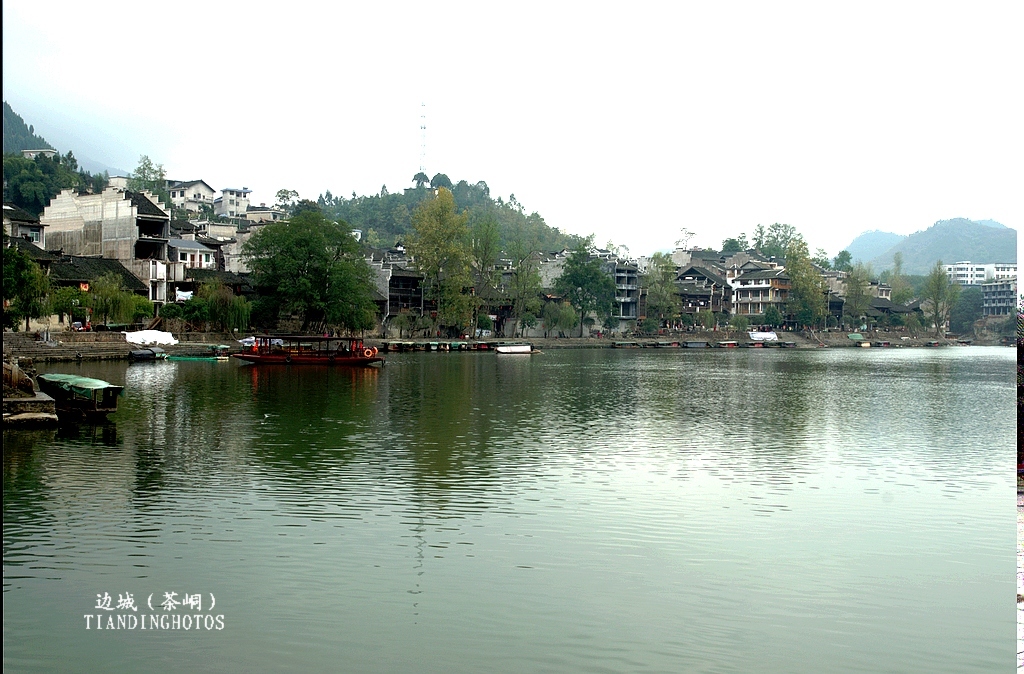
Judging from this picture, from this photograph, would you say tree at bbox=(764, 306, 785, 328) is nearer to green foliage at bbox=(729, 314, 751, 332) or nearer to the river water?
green foliage at bbox=(729, 314, 751, 332)

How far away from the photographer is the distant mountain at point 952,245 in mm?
30984

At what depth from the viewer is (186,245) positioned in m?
58.8

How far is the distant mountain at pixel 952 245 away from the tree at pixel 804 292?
10.1 m

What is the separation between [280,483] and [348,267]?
127ft

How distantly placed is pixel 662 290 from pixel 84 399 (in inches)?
2473

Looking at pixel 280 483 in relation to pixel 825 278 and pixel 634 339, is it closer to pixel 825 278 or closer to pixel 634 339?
pixel 634 339

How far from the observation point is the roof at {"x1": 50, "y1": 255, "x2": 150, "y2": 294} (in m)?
44.2

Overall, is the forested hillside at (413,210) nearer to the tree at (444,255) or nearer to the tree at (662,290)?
the tree at (662,290)

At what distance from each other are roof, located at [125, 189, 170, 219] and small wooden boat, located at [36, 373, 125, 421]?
35.0 meters

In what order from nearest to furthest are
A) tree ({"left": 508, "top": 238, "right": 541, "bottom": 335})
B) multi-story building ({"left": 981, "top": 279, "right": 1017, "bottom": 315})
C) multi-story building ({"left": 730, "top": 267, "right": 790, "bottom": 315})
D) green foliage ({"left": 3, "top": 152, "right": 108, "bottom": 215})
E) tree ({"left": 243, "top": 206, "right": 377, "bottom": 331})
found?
multi-story building ({"left": 981, "top": 279, "right": 1017, "bottom": 315})
tree ({"left": 243, "top": 206, "right": 377, "bottom": 331})
green foliage ({"left": 3, "top": 152, "right": 108, "bottom": 215})
tree ({"left": 508, "top": 238, "right": 541, "bottom": 335})
multi-story building ({"left": 730, "top": 267, "right": 790, "bottom": 315})

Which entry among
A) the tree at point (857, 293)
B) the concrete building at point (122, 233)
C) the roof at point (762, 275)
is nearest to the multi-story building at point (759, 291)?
the roof at point (762, 275)

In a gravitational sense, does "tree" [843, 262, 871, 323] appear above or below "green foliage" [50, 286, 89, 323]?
above

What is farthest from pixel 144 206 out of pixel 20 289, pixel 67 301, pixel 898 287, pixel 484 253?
pixel 898 287

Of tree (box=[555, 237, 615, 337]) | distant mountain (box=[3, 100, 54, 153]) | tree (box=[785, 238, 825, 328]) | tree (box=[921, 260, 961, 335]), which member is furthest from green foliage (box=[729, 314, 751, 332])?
distant mountain (box=[3, 100, 54, 153])
